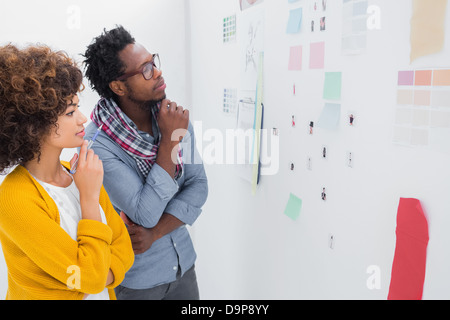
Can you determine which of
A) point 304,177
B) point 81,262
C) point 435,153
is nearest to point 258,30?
point 304,177

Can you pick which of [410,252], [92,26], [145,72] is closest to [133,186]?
[145,72]

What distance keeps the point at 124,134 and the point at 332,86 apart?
0.65 m

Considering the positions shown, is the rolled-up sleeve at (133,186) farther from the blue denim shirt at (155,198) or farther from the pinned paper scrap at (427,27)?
the pinned paper scrap at (427,27)

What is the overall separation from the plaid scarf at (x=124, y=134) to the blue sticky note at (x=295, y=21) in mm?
586

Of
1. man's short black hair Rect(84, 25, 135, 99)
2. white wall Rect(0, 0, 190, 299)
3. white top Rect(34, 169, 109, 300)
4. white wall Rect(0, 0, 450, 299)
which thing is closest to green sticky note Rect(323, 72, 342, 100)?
white wall Rect(0, 0, 450, 299)

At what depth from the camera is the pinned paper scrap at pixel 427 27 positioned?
0.83 meters

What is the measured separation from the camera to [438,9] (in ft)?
2.72

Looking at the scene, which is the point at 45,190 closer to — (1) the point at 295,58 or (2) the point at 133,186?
(2) the point at 133,186

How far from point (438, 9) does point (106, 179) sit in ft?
3.24

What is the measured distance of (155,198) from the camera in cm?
128

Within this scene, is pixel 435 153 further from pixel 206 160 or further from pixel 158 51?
pixel 158 51

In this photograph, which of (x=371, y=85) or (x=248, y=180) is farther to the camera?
(x=248, y=180)

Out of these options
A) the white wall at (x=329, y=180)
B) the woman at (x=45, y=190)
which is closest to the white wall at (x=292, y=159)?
the white wall at (x=329, y=180)

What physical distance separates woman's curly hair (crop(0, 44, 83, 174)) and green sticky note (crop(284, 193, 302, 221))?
82 centimetres
